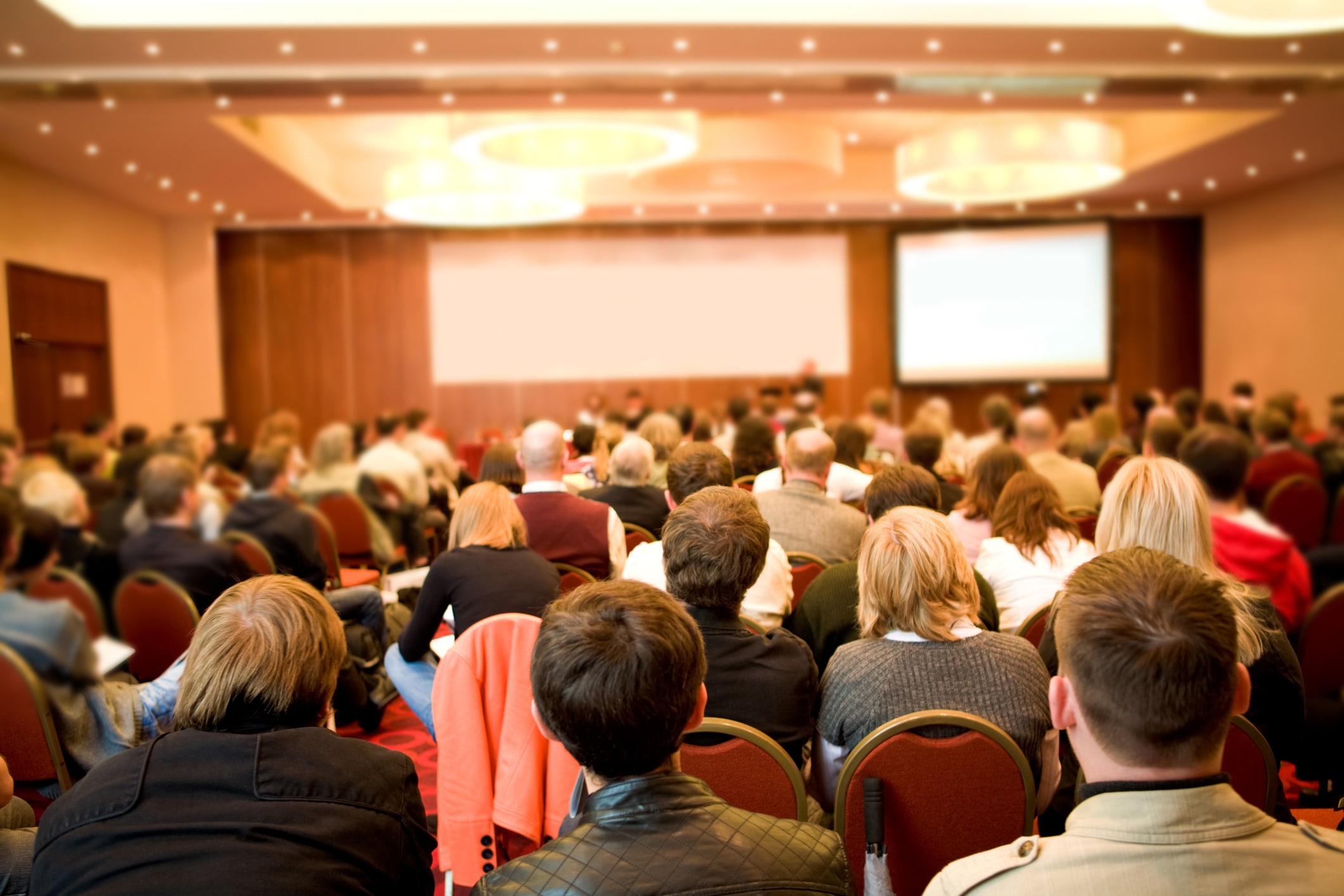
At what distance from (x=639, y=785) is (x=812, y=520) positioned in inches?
104

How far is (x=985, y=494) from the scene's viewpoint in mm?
3777

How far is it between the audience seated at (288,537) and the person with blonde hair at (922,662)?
45.8 inches

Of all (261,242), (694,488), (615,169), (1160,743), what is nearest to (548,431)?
(694,488)

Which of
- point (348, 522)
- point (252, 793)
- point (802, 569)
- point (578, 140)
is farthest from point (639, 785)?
point (578, 140)

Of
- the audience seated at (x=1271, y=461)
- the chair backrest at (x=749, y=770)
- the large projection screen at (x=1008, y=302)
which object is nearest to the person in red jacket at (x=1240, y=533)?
the audience seated at (x=1271, y=461)

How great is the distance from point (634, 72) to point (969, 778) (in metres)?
7.17

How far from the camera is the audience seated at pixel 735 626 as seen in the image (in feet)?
7.02

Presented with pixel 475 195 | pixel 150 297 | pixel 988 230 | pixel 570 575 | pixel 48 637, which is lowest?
pixel 570 575

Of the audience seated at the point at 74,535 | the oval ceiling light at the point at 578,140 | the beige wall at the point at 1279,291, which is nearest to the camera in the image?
the audience seated at the point at 74,535

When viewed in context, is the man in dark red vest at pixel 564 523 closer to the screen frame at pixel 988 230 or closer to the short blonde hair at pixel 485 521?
the short blonde hair at pixel 485 521

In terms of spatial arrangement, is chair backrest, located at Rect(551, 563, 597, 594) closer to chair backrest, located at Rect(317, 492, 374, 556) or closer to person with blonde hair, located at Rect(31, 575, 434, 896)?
person with blonde hair, located at Rect(31, 575, 434, 896)

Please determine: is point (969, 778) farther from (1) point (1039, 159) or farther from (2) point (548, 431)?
(1) point (1039, 159)

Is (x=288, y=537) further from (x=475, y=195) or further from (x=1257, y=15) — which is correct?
(x=475, y=195)

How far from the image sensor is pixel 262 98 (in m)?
8.13
